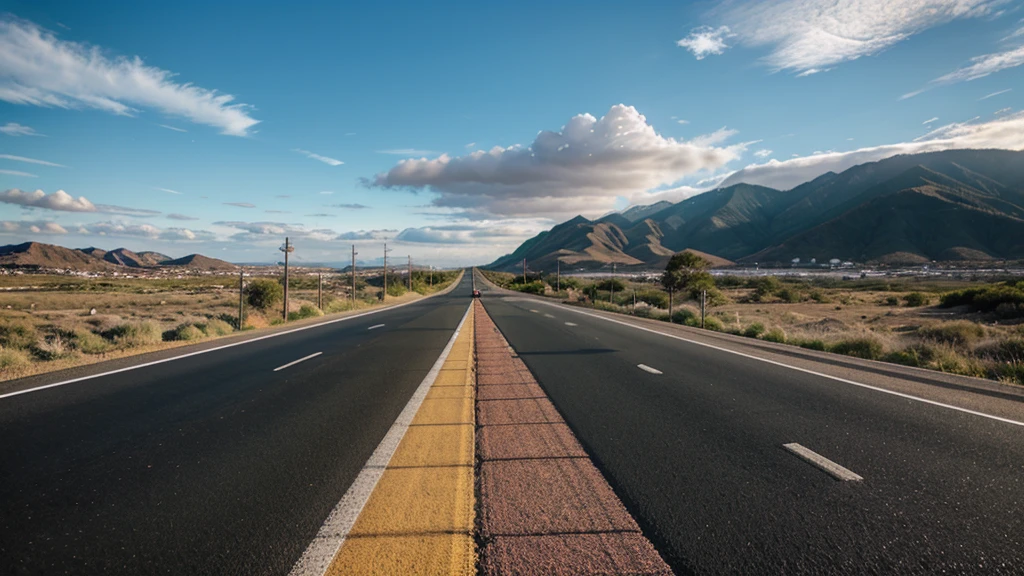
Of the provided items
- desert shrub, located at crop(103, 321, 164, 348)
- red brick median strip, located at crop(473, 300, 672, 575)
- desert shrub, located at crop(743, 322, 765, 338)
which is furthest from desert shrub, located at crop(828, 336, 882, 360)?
desert shrub, located at crop(103, 321, 164, 348)

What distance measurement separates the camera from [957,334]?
18984 millimetres

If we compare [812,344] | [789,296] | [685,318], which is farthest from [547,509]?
[789,296]

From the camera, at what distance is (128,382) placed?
27.5ft

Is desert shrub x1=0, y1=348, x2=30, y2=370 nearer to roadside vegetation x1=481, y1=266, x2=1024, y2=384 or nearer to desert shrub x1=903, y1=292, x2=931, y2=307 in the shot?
roadside vegetation x1=481, y1=266, x2=1024, y2=384

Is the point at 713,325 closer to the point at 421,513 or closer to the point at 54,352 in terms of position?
the point at 421,513

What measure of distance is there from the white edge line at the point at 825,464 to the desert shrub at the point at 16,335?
20.4 m

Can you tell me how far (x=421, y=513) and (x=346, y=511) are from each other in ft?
1.82

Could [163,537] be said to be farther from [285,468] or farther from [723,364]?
[723,364]

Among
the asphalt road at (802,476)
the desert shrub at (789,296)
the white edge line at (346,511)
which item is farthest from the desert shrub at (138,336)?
the desert shrub at (789,296)

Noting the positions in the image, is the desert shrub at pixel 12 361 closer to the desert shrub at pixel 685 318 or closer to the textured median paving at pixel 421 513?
the textured median paving at pixel 421 513

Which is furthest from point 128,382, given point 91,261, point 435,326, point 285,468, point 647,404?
point 91,261

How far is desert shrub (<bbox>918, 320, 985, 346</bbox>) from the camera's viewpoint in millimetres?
18203

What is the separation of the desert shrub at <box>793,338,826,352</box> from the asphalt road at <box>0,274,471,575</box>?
13.3 m

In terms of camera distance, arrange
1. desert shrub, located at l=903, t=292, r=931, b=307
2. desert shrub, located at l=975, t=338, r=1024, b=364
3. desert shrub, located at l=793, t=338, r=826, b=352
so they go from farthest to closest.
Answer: desert shrub, located at l=903, t=292, r=931, b=307
desert shrub, located at l=793, t=338, r=826, b=352
desert shrub, located at l=975, t=338, r=1024, b=364
